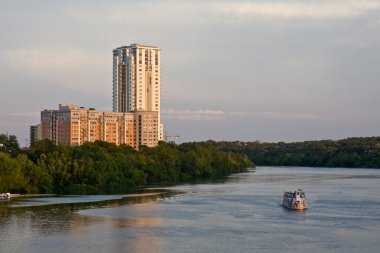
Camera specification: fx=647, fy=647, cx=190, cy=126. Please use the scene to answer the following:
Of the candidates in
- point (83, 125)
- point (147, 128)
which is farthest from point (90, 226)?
point (147, 128)

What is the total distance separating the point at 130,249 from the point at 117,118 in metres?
70.3

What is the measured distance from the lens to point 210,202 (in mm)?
34875

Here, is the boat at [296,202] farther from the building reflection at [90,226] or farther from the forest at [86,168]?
the forest at [86,168]

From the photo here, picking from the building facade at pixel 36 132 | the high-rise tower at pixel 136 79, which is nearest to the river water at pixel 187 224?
the building facade at pixel 36 132

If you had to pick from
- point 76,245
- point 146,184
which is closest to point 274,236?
point 76,245

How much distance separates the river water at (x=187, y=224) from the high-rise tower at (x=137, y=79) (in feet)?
193

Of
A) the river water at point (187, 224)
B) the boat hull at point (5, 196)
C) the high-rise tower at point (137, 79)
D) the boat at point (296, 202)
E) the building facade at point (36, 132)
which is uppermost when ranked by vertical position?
the high-rise tower at point (137, 79)

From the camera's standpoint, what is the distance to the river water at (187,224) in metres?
21.1

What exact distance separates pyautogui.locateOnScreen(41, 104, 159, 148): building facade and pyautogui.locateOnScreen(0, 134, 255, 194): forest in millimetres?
23296

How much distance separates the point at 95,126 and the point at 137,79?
42.8 ft

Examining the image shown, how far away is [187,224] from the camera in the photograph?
25875 mm

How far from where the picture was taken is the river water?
21.1 meters

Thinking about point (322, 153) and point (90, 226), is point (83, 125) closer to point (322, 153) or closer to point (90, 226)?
point (322, 153)

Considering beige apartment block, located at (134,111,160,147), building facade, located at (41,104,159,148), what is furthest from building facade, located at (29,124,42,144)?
beige apartment block, located at (134,111,160,147)
